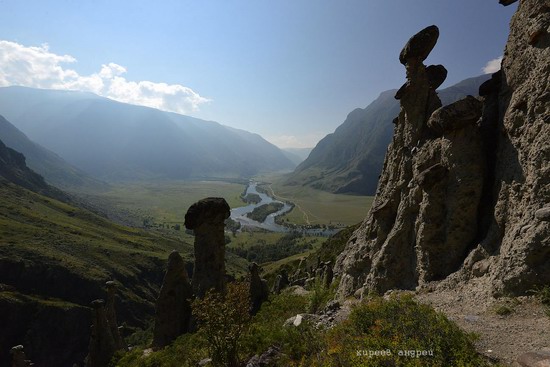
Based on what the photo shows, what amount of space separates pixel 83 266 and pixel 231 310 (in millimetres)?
108237

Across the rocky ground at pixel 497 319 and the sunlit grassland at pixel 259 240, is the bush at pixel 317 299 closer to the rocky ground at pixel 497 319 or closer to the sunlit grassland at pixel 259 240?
the rocky ground at pixel 497 319

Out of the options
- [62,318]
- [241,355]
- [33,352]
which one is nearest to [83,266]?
[62,318]

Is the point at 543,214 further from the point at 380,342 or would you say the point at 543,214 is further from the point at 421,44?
the point at 421,44

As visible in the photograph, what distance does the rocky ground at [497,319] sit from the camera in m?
9.31

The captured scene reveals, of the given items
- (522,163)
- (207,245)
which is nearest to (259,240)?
(207,245)

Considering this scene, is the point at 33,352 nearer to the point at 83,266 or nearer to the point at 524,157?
the point at 83,266

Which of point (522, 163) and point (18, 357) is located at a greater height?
point (522, 163)

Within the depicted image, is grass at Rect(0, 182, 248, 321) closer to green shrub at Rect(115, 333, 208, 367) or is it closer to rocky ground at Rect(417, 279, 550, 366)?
green shrub at Rect(115, 333, 208, 367)

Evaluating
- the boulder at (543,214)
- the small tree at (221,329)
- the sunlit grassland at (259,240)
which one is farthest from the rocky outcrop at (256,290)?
the sunlit grassland at (259,240)

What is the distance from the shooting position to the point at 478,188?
14.9m

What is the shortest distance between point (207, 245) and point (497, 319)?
67.8 feet

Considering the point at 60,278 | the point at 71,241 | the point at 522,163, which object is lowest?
the point at 60,278

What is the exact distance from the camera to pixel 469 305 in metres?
12.4

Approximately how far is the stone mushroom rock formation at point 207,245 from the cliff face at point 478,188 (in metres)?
11.3
